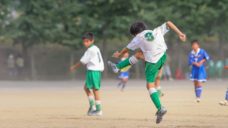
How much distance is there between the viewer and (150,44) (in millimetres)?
12844

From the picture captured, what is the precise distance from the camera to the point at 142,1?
47531 millimetres

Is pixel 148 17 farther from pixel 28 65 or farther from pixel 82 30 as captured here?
pixel 28 65

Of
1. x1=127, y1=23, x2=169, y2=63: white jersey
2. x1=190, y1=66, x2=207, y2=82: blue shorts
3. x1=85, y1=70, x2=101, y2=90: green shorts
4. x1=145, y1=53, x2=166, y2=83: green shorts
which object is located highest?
x1=127, y1=23, x2=169, y2=63: white jersey

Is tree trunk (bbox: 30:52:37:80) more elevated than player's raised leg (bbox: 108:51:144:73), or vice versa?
player's raised leg (bbox: 108:51:144:73)

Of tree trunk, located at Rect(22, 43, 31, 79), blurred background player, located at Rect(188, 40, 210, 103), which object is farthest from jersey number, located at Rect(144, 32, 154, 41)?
tree trunk, located at Rect(22, 43, 31, 79)

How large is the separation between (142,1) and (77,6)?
4.58 m

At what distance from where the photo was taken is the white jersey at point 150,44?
12.8 metres

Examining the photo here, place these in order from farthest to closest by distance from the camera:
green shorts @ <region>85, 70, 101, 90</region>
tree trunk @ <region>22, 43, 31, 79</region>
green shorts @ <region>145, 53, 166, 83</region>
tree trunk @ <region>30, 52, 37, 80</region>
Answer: tree trunk @ <region>22, 43, 31, 79</region> < tree trunk @ <region>30, 52, 37, 80</region> < green shorts @ <region>85, 70, 101, 90</region> < green shorts @ <region>145, 53, 166, 83</region>

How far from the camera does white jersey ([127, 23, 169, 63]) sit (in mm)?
12820

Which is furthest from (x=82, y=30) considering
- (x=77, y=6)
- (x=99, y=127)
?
(x=99, y=127)

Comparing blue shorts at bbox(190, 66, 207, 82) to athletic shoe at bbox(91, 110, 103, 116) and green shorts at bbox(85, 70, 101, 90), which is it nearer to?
green shorts at bbox(85, 70, 101, 90)

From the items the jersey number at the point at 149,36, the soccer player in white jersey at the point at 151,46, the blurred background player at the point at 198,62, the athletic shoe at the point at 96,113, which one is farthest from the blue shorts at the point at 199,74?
the jersey number at the point at 149,36

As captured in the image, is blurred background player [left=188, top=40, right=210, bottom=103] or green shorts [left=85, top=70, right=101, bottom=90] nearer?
green shorts [left=85, top=70, right=101, bottom=90]

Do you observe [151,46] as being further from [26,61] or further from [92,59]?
[26,61]
